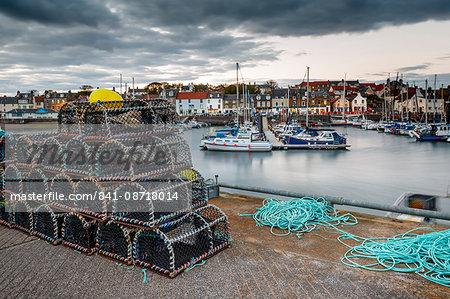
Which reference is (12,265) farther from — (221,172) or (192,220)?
(221,172)

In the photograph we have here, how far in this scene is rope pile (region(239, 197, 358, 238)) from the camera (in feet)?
20.7

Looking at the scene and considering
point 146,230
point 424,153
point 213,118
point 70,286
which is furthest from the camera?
point 213,118

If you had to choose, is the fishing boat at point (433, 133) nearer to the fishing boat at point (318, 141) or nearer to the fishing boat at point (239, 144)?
the fishing boat at point (318, 141)

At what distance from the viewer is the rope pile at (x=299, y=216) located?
6314 millimetres

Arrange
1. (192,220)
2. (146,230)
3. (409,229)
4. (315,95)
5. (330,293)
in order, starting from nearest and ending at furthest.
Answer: (330,293)
(146,230)
(192,220)
(409,229)
(315,95)

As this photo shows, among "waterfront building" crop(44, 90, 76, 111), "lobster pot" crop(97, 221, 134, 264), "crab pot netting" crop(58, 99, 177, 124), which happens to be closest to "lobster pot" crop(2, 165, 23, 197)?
"crab pot netting" crop(58, 99, 177, 124)

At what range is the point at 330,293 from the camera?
4.01 metres

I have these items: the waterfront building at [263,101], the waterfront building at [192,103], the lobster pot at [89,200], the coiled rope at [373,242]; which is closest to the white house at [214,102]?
the waterfront building at [192,103]

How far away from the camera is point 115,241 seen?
524 cm

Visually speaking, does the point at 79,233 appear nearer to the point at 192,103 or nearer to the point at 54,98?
the point at 192,103

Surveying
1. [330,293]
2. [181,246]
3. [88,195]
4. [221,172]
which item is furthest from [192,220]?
[221,172]

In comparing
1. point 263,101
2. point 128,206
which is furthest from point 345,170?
point 263,101

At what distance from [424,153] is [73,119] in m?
38.5

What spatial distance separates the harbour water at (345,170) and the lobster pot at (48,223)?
12481 mm
